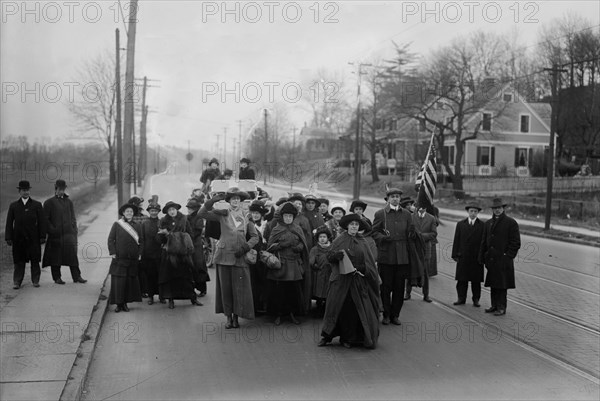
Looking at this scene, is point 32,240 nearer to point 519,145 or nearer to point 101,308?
point 101,308

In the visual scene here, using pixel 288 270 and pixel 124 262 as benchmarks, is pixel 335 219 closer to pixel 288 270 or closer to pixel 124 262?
pixel 288 270

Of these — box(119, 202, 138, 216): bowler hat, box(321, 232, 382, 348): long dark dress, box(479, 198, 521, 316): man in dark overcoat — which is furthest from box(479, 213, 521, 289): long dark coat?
box(119, 202, 138, 216): bowler hat

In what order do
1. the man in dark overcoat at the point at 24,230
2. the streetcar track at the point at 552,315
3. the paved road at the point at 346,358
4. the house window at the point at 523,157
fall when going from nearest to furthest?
the paved road at the point at 346,358 < the streetcar track at the point at 552,315 < the man in dark overcoat at the point at 24,230 < the house window at the point at 523,157

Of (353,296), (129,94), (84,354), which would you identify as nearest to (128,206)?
(84,354)

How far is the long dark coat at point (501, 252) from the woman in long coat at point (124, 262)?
5317 mm

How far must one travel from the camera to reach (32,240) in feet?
35.2

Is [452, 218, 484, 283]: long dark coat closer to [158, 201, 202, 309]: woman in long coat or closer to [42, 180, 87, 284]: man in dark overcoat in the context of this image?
[158, 201, 202, 309]: woman in long coat

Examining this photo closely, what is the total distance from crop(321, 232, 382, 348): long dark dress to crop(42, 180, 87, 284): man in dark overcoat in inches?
221

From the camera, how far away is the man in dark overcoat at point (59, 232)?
433 inches

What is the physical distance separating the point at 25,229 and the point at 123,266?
2.35 m

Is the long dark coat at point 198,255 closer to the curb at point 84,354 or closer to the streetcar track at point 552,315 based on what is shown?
the curb at point 84,354

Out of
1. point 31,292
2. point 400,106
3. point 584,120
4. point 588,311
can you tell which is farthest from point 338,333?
point 584,120

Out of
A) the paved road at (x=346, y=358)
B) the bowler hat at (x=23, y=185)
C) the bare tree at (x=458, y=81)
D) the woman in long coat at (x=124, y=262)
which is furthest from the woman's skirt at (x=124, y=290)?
the bare tree at (x=458, y=81)

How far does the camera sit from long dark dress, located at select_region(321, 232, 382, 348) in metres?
7.61
